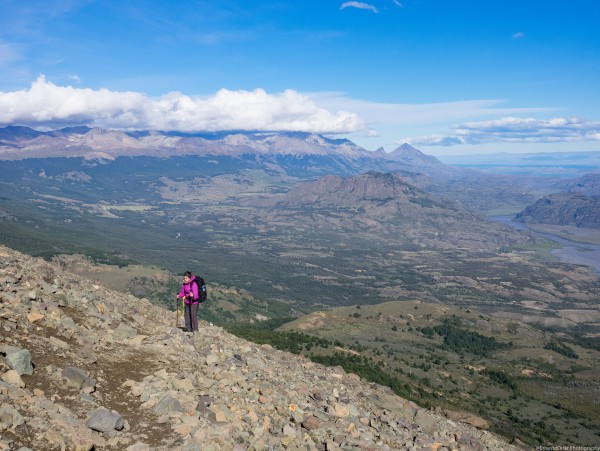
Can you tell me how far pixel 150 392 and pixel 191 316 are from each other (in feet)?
35.2

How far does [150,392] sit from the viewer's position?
2048 cm

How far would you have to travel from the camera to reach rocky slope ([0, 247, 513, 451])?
56.2ft

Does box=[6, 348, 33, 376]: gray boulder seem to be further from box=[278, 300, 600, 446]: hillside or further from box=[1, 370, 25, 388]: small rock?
box=[278, 300, 600, 446]: hillside

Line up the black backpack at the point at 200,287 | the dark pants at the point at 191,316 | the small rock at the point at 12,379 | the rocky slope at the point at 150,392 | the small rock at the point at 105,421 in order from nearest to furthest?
1. the small rock at the point at 105,421
2. the rocky slope at the point at 150,392
3. the small rock at the point at 12,379
4. the black backpack at the point at 200,287
5. the dark pants at the point at 191,316

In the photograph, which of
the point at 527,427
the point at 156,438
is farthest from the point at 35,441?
the point at 527,427

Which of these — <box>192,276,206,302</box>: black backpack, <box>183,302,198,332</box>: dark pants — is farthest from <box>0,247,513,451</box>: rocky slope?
<box>192,276,206,302</box>: black backpack

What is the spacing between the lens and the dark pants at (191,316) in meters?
30.8

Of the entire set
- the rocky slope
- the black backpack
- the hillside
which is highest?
the black backpack

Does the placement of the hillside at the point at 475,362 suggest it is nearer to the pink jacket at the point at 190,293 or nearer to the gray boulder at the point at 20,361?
the pink jacket at the point at 190,293

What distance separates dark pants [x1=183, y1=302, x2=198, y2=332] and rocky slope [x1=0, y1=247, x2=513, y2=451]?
0.85 meters

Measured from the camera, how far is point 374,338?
133 meters

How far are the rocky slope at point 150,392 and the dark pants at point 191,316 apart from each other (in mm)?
853

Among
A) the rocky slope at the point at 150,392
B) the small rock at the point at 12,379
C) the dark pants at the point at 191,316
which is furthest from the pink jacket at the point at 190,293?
the small rock at the point at 12,379

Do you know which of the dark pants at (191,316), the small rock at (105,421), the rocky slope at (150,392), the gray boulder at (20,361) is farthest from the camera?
the dark pants at (191,316)
